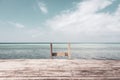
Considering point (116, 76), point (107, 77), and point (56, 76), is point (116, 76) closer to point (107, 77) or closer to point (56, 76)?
point (107, 77)

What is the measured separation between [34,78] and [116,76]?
2519 mm

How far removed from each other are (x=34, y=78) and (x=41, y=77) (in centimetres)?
23

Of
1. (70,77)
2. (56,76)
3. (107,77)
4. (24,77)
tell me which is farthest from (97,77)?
(24,77)

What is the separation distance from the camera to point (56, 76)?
213 inches

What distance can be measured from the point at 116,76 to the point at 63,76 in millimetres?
1644

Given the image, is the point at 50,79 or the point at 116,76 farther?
the point at 116,76

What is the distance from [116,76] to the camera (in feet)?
17.9

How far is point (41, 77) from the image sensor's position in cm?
532

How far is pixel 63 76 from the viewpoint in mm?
5422

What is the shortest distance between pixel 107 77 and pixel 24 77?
8.27 ft

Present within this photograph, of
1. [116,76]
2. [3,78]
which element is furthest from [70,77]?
[3,78]

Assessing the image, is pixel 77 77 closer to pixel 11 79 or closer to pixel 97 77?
pixel 97 77

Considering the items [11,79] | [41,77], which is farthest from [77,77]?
[11,79]

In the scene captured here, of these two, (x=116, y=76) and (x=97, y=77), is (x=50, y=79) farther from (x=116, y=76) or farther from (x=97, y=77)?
(x=116, y=76)
